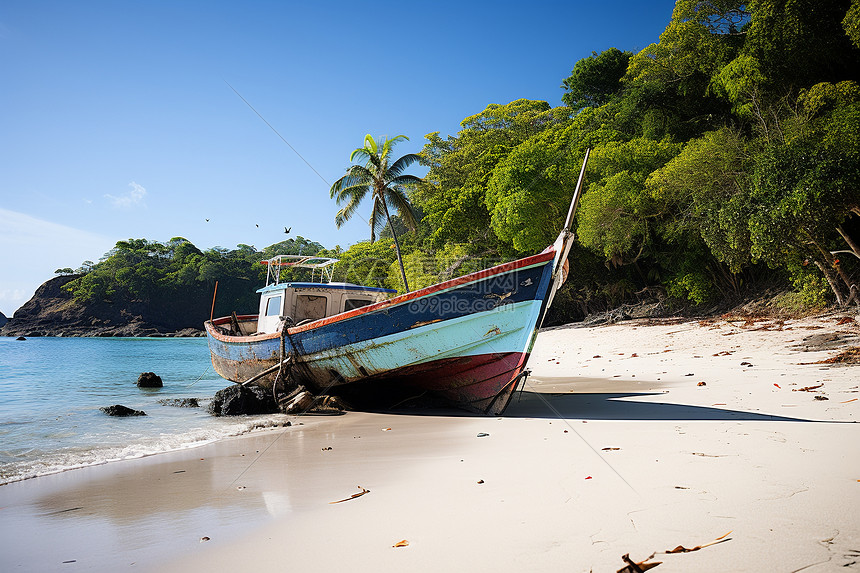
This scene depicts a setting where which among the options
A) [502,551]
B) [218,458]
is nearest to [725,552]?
[502,551]

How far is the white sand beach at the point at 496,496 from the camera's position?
216cm

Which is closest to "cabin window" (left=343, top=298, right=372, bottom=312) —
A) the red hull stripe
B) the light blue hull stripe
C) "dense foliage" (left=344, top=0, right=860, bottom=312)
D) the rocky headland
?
the light blue hull stripe

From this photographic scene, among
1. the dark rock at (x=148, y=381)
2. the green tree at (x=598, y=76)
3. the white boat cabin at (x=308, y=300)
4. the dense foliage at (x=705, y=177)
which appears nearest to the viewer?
the white boat cabin at (x=308, y=300)

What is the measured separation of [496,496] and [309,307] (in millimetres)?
7176

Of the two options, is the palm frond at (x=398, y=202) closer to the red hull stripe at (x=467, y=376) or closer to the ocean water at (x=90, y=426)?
the ocean water at (x=90, y=426)

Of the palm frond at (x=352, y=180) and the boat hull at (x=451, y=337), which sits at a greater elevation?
the palm frond at (x=352, y=180)

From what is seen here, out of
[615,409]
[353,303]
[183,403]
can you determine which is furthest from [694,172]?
[183,403]

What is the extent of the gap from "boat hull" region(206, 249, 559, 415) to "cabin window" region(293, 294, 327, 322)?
181 cm

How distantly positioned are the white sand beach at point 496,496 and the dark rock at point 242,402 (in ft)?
6.89

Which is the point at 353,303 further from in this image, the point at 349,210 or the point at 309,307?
the point at 349,210

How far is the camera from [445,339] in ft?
21.4

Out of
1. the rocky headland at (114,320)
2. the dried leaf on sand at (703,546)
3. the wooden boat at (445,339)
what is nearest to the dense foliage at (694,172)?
the wooden boat at (445,339)

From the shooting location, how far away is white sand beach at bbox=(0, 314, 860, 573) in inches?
85.0

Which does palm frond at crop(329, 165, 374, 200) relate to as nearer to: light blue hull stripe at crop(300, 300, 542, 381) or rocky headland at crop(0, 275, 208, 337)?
light blue hull stripe at crop(300, 300, 542, 381)
